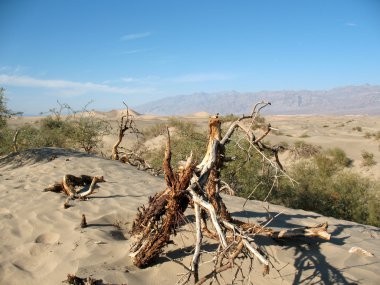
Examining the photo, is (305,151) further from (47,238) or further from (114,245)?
(47,238)

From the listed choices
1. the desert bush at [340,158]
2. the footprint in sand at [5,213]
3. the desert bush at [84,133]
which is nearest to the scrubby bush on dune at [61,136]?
the desert bush at [84,133]

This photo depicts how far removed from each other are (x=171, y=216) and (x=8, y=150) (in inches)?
366

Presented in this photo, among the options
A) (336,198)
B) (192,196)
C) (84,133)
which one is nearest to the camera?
(192,196)

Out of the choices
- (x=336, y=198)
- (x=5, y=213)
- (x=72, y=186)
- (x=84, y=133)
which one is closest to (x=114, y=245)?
(x=5, y=213)

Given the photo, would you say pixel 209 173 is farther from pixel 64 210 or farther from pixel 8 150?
pixel 8 150

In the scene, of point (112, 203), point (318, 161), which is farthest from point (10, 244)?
point (318, 161)

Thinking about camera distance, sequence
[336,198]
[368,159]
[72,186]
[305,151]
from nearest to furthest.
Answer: [72,186]
[336,198]
[368,159]
[305,151]

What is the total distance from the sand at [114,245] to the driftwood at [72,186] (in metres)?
0.12

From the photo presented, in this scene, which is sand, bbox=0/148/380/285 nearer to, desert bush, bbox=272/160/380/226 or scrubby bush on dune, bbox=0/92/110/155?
desert bush, bbox=272/160/380/226

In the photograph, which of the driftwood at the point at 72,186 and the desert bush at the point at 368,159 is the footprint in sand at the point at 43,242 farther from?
the desert bush at the point at 368,159

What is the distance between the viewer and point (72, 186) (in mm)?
6113

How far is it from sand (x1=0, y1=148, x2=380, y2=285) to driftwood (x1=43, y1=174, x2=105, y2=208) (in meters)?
0.12

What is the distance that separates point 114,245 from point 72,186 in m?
2.27

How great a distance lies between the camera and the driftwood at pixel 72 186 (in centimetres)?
575
